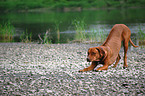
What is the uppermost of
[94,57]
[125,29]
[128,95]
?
[125,29]

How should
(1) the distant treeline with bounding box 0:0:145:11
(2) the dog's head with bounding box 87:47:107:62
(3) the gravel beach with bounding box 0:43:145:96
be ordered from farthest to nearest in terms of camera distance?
(1) the distant treeline with bounding box 0:0:145:11 → (2) the dog's head with bounding box 87:47:107:62 → (3) the gravel beach with bounding box 0:43:145:96

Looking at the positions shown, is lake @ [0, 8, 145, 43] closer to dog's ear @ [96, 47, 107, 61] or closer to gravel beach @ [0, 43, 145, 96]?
gravel beach @ [0, 43, 145, 96]

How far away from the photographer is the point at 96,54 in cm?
784

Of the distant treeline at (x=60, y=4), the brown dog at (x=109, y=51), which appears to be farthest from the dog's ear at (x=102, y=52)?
the distant treeline at (x=60, y=4)

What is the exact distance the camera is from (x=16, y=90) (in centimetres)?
696

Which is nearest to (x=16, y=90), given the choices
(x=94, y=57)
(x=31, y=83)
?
(x=31, y=83)

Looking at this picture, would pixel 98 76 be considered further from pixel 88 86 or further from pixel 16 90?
pixel 16 90

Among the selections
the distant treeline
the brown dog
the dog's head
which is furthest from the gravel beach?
the distant treeline

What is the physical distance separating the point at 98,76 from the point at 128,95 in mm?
1622

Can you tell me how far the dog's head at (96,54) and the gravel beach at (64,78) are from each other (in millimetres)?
592

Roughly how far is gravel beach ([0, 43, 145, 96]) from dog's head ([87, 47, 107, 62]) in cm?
59

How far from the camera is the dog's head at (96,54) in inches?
307

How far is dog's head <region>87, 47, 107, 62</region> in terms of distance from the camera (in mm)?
7789

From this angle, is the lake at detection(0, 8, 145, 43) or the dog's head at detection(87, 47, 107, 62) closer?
the dog's head at detection(87, 47, 107, 62)
